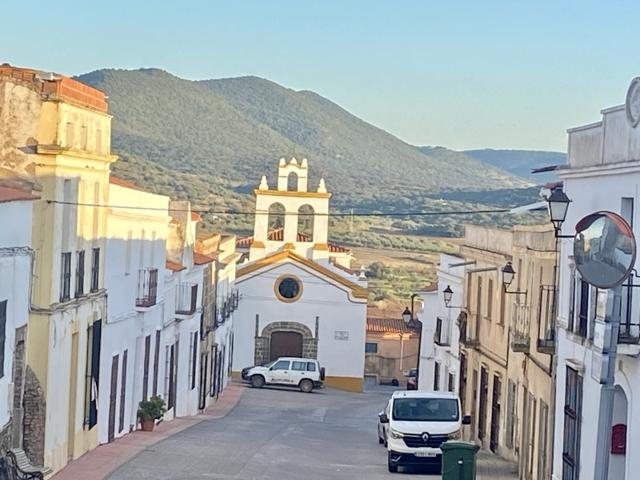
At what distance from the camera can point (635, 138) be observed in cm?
1628

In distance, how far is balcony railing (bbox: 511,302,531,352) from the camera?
26.1m

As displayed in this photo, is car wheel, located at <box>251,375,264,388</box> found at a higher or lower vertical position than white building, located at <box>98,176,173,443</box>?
lower

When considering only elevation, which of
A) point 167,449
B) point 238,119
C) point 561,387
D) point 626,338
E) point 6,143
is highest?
point 238,119

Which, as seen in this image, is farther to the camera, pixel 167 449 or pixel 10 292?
pixel 167 449

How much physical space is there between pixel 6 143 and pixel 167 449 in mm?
8032

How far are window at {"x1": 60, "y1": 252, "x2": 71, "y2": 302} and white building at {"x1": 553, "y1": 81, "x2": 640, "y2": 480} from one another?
8.89m

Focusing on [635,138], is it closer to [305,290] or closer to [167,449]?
[167,449]

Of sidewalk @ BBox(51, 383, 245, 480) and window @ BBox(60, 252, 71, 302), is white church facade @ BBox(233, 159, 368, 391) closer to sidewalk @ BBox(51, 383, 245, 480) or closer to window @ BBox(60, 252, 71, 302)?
sidewalk @ BBox(51, 383, 245, 480)

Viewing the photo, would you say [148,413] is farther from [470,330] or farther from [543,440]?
[543,440]

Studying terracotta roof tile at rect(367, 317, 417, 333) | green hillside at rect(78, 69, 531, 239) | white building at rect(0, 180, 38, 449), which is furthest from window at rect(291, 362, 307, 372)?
green hillside at rect(78, 69, 531, 239)

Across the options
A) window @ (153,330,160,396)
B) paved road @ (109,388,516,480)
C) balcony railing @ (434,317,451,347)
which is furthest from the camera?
balcony railing @ (434,317,451,347)

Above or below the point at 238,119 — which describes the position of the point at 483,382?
below

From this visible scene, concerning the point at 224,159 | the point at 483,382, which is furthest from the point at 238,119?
the point at 483,382

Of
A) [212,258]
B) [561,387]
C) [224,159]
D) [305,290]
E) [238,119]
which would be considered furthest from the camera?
[238,119]
